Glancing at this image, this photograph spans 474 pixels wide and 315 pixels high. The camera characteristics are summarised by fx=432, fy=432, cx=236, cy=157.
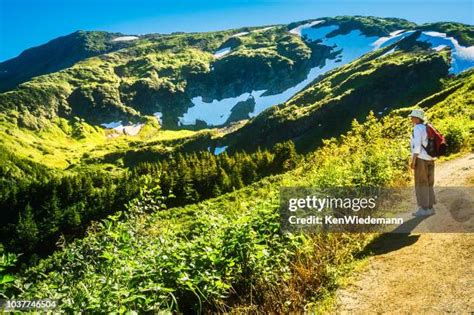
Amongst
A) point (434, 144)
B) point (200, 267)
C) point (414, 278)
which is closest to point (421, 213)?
point (434, 144)

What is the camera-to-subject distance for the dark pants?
12.5 meters

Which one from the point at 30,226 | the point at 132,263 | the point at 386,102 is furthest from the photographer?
the point at 386,102

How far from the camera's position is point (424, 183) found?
1268 centimetres

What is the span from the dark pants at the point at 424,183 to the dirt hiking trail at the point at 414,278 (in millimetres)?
1904

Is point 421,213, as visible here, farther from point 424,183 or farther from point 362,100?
point 362,100

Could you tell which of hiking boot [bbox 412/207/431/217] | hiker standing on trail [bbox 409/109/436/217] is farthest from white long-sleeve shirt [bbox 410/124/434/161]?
hiking boot [bbox 412/207/431/217]

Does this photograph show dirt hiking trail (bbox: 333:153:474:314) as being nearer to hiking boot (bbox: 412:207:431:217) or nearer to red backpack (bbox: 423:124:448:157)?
hiking boot (bbox: 412:207:431:217)

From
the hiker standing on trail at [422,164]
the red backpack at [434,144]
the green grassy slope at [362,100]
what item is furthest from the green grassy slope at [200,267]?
the green grassy slope at [362,100]

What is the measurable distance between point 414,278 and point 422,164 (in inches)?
196

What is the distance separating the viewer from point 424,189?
12500 millimetres

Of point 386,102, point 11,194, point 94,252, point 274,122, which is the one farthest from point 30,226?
point 386,102

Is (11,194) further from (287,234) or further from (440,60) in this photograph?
(440,60)

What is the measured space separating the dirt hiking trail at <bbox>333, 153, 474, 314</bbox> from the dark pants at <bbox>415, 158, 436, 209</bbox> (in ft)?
6.25

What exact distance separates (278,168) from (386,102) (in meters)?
94.9
